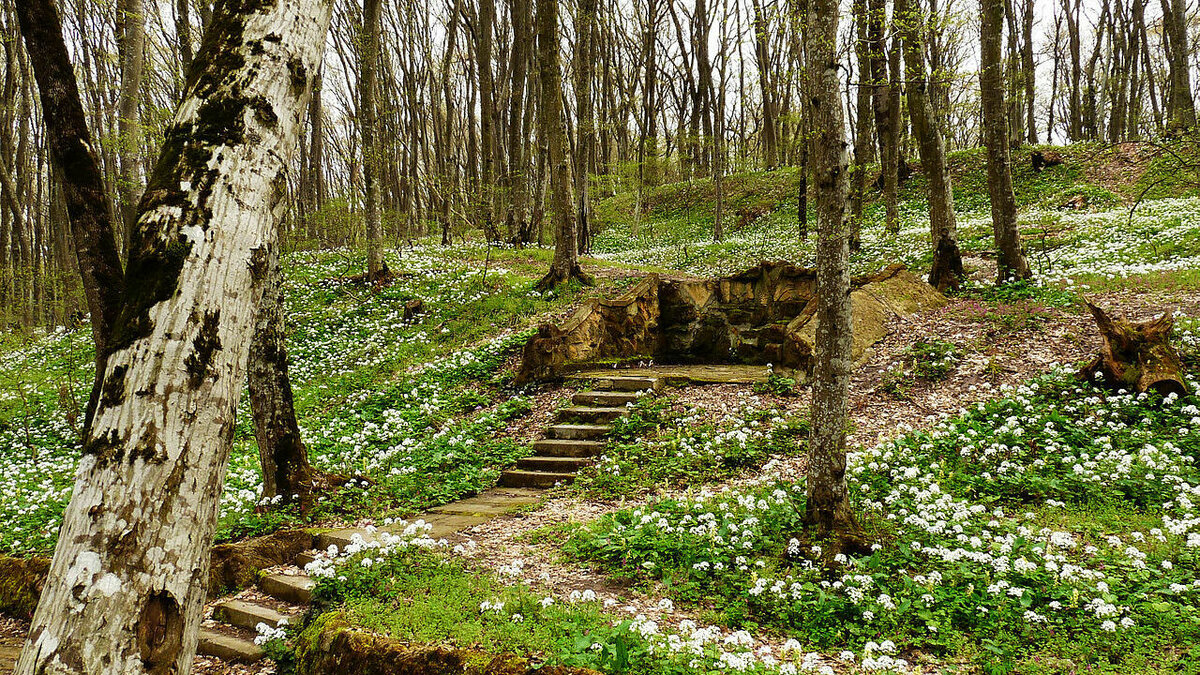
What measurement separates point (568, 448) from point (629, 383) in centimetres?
202

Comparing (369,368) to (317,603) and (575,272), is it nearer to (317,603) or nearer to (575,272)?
(575,272)

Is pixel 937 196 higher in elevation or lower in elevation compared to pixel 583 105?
lower

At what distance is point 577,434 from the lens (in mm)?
9586

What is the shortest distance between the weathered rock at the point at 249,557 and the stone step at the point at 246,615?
0.36m

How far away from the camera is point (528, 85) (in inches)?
960

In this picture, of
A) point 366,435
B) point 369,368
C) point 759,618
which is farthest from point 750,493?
point 369,368

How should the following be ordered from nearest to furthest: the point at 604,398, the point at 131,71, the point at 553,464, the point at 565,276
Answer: the point at 553,464, the point at 604,398, the point at 131,71, the point at 565,276

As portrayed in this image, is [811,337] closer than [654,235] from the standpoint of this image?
Yes

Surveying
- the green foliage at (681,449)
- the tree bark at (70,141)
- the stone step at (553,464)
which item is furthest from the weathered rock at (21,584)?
the green foliage at (681,449)

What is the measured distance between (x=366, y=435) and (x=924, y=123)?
43.2 ft

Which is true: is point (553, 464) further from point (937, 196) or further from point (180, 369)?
point (937, 196)

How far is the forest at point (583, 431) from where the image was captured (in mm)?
2348

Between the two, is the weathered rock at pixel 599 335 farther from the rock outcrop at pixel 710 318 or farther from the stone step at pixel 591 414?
the stone step at pixel 591 414

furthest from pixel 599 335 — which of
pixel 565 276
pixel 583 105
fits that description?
pixel 583 105
